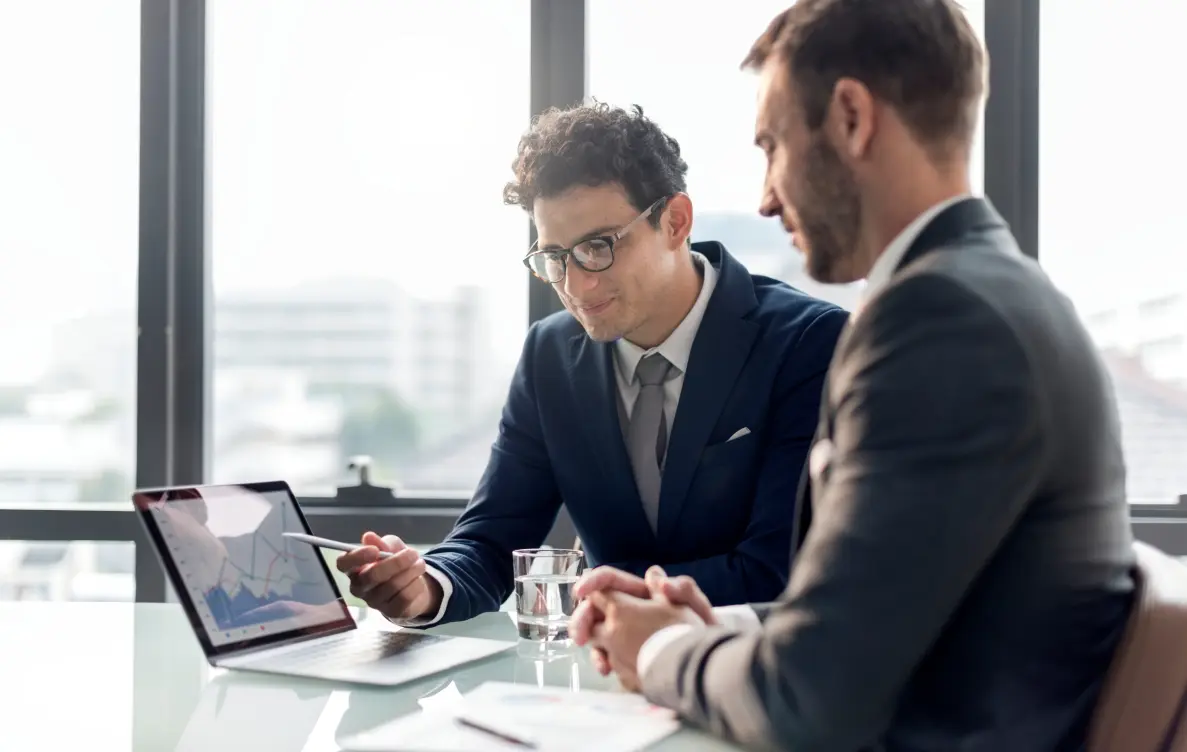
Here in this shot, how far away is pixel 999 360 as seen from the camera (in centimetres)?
84

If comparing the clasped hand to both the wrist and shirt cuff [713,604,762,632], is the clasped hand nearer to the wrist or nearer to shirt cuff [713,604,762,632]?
shirt cuff [713,604,762,632]

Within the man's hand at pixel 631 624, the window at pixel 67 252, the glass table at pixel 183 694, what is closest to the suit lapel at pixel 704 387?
the glass table at pixel 183 694

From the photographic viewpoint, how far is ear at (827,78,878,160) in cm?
104

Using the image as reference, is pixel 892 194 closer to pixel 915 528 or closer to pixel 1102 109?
pixel 915 528

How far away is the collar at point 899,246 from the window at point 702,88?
6.46 feet

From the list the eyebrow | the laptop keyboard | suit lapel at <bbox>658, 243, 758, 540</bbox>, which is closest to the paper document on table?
the laptop keyboard

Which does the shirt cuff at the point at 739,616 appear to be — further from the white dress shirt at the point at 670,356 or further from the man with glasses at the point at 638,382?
the white dress shirt at the point at 670,356

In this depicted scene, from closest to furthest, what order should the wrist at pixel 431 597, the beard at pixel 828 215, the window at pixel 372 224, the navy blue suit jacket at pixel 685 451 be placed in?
the beard at pixel 828 215
the wrist at pixel 431 597
the navy blue suit jacket at pixel 685 451
the window at pixel 372 224

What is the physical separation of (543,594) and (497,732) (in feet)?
1.61

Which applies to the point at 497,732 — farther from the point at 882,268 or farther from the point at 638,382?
the point at 638,382

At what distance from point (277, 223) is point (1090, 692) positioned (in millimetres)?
2679

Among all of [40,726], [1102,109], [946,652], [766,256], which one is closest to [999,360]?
[946,652]

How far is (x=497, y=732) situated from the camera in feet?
3.39

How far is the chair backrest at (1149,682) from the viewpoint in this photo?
2.87ft
